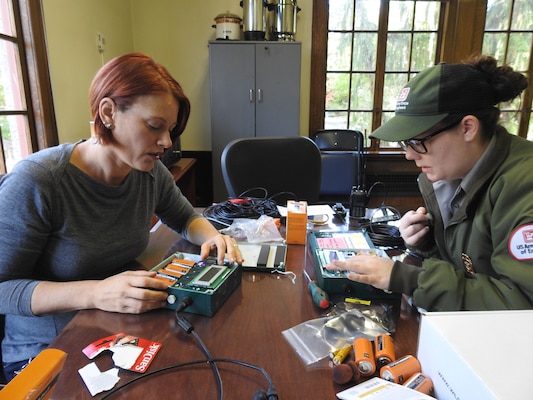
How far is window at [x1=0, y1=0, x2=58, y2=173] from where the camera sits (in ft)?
6.26

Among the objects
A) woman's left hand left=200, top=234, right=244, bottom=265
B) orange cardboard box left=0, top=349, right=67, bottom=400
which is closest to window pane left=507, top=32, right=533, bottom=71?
woman's left hand left=200, top=234, right=244, bottom=265

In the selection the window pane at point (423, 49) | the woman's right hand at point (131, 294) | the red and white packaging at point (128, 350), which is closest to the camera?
the red and white packaging at point (128, 350)

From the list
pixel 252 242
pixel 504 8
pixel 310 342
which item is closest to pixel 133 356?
pixel 310 342

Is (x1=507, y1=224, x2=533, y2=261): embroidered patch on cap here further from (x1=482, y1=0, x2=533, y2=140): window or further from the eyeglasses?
(x1=482, y1=0, x2=533, y2=140): window

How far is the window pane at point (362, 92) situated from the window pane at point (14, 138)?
2.72 metres

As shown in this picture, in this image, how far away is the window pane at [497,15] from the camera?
337 centimetres

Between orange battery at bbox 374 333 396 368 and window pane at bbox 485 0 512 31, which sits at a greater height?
window pane at bbox 485 0 512 31

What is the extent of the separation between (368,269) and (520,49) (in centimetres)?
377

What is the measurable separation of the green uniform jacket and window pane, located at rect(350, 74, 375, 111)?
9.32 feet

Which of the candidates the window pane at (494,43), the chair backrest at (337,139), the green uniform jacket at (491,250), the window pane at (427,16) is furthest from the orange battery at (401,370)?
the window pane at (494,43)

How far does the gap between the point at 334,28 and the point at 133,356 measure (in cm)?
346

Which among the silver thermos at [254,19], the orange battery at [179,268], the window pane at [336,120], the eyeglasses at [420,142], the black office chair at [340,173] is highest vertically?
the silver thermos at [254,19]

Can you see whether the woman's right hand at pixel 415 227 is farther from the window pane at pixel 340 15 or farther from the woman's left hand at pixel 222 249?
the window pane at pixel 340 15

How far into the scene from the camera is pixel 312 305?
2.70 feet
